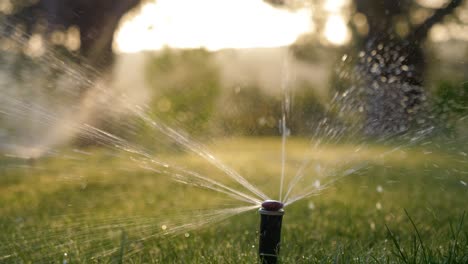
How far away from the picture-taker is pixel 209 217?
3.91 metres

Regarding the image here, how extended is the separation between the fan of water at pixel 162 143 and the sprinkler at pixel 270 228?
17cm

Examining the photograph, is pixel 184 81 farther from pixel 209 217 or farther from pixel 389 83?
pixel 209 217

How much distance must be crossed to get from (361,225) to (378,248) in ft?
3.57

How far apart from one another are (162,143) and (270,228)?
397 cm

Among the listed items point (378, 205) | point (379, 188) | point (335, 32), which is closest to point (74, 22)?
point (335, 32)

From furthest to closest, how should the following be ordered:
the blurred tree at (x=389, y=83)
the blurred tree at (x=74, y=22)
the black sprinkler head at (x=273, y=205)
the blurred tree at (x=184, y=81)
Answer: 1. the blurred tree at (x=74, y=22)
2. the blurred tree at (x=184, y=81)
3. the blurred tree at (x=389, y=83)
4. the black sprinkler head at (x=273, y=205)

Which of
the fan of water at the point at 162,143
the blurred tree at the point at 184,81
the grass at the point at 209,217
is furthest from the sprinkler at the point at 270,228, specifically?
the blurred tree at the point at 184,81

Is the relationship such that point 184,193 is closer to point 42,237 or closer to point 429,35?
point 42,237

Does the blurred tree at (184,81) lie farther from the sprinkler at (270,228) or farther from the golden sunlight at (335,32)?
the sprinkler at (270,228)

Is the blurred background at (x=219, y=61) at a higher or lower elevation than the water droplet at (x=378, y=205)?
higher

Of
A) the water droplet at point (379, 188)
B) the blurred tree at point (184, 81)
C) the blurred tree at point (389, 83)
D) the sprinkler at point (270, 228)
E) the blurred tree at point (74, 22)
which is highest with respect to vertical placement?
the blurred tree at point (74, 22)

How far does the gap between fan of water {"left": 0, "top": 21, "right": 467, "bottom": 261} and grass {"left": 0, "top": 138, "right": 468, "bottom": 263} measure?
1.4 inches

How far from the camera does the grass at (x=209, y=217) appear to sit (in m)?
2.83

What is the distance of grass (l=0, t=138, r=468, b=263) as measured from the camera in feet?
9.29
